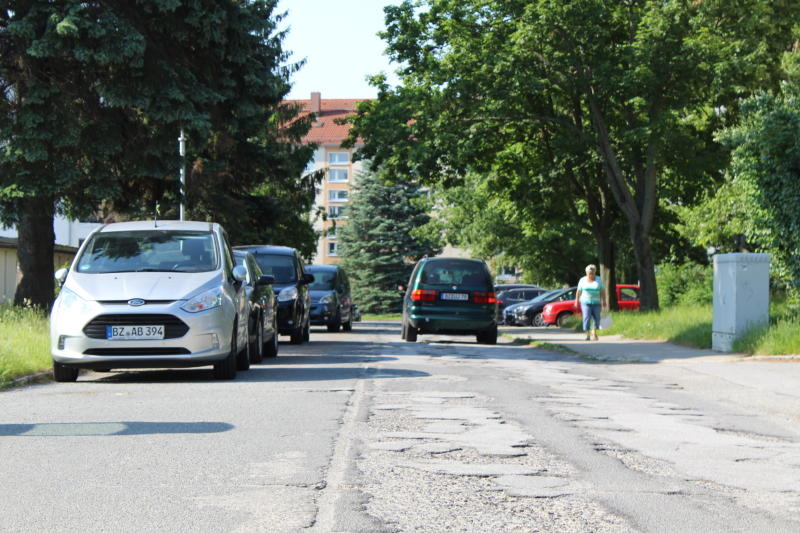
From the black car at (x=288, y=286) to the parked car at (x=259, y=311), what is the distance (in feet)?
11.4

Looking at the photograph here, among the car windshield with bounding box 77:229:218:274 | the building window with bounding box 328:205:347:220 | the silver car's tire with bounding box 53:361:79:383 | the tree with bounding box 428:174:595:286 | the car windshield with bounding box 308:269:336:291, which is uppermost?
the building window with bounding box 328:205:347:220

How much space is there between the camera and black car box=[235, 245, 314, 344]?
70.6ft

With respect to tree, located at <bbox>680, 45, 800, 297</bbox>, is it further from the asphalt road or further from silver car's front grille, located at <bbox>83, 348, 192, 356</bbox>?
silver car's front grille, located at <bbox>83, 348, 192, 356</bbox>

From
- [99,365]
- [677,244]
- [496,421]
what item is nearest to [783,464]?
[496,421]

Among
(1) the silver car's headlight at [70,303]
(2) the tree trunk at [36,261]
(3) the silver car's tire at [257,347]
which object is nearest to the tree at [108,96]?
(2) the tree trunk at [36,261]

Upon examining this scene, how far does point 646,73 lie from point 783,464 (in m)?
20.7

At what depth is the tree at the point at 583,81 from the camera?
1082 inches

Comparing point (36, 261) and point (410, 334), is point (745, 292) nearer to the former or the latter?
point (410, 334)

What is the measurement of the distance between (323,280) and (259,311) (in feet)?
45.0

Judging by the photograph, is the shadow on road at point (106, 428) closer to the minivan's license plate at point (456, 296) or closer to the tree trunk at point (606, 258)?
the minivan's license plate at point (456, 296)

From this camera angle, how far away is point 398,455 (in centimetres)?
730

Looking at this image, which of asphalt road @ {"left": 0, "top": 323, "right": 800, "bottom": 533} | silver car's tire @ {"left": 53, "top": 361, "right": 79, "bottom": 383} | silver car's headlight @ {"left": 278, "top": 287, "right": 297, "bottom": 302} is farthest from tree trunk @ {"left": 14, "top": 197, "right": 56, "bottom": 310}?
asphalt road @ {"left": 0, "top": 323, "right": 800, "bottom": 533}

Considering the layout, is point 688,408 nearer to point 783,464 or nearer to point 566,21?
point 783,464

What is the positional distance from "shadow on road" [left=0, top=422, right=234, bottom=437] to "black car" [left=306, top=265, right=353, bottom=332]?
20146 millimetres
